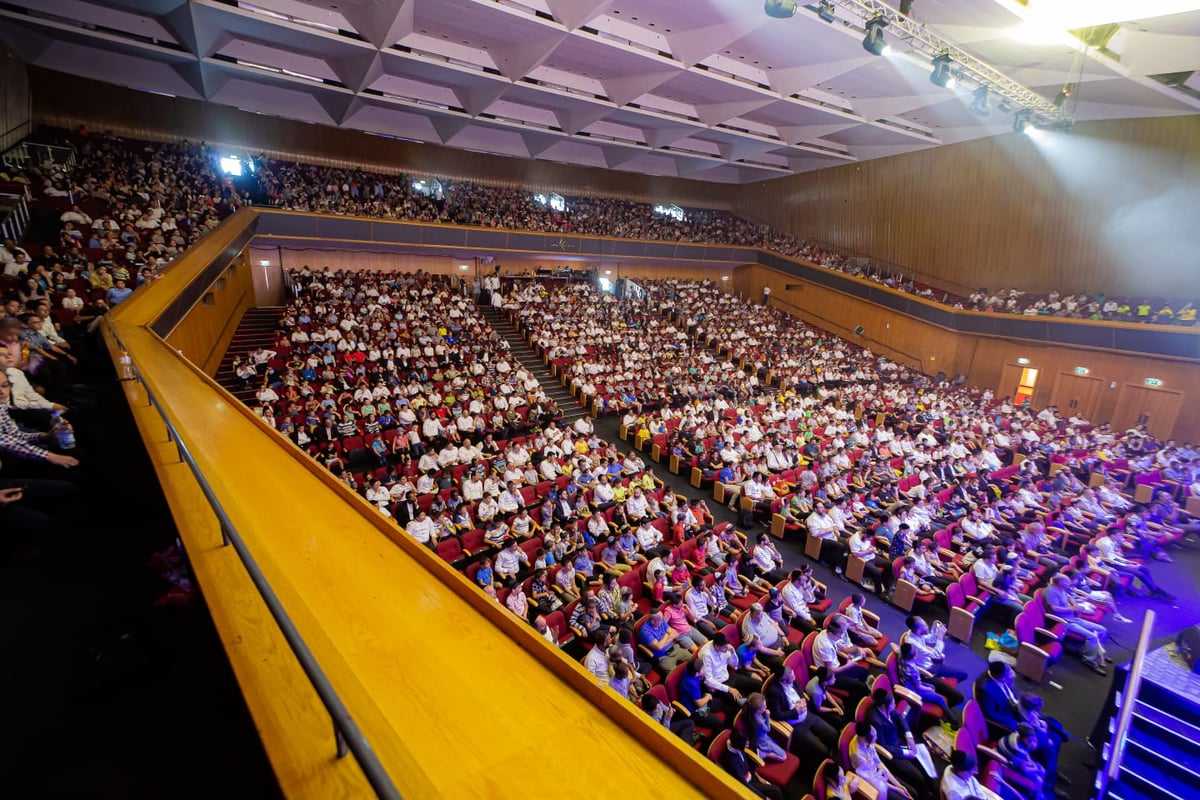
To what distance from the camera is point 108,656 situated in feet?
4.59

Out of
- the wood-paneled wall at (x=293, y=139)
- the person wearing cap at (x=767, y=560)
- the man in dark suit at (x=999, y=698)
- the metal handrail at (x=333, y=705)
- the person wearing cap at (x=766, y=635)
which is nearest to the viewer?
the metal handrail at (x=333, y=705)

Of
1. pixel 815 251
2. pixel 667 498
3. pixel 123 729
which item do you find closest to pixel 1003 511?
pixel 667 498

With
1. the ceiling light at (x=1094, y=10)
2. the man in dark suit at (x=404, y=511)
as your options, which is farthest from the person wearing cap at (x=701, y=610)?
the ceiling light at (x=1094, y=10)

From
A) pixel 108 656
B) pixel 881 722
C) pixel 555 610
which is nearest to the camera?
pixel 108 656

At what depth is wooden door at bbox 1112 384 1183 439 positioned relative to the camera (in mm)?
11867

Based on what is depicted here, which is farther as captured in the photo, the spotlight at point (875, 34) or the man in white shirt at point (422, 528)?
the spotlight at point (875, 34)

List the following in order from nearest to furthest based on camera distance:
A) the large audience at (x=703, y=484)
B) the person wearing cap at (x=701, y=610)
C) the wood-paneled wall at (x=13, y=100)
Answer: the large audience at (x=703, y=484)
the person wearing cap at (x=701, y=610)
the wood-paneled wall at (x=13, y=100)

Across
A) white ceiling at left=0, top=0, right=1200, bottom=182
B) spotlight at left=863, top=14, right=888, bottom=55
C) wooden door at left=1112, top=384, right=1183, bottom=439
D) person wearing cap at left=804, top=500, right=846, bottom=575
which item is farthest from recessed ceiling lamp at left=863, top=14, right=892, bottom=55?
wooden door at left=1112, top=384, right=1183, bottom=439

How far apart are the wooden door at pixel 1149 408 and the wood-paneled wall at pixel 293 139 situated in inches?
727

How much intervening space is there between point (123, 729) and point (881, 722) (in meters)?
4.25

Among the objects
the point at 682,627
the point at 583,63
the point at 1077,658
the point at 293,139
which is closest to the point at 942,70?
the point at 583,63

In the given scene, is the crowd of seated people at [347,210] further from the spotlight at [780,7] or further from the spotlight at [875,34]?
the spotlight at [875,34]

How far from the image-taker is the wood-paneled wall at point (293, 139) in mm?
13938

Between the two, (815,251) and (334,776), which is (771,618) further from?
(815,251)
